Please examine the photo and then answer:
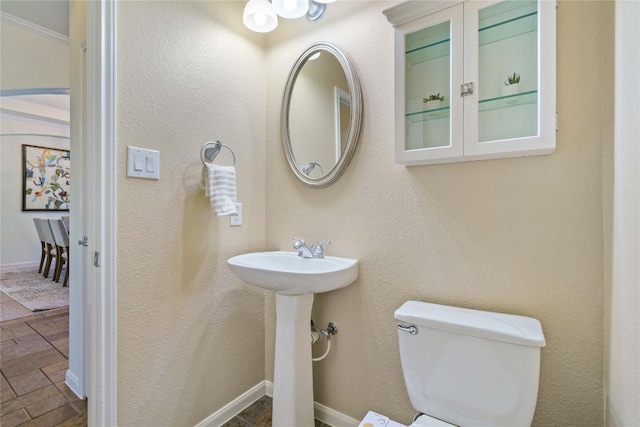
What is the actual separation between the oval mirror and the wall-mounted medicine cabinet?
0.27 meters

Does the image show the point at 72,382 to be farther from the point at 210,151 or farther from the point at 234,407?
the point at 210,151

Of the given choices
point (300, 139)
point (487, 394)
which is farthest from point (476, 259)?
point (300, 139)

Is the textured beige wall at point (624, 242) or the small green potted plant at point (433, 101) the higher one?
the small green potted plant at point (433, 101)

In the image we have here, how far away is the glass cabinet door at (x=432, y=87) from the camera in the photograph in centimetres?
108

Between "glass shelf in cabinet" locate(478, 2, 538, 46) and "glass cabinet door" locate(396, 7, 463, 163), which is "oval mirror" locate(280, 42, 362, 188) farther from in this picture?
"glass shelf in cabinet" locate(478, 2, 538, 46)

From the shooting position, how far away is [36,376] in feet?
6.20

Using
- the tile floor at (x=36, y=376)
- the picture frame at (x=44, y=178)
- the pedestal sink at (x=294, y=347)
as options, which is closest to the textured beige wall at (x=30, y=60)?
the tile floor at (x=36, y=376)

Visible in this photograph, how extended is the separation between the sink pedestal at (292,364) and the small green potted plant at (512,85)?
1095 millimetres

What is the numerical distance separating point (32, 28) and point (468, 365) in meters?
3.32

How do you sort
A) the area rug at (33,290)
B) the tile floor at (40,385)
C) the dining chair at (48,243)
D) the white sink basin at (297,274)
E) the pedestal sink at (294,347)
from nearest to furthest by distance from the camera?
the white sink basin at (297,274) < the pedestal sink at (294,347) < the tile floor at (40,385) < the area rug at (33,290) < the dining chair at (48,243)

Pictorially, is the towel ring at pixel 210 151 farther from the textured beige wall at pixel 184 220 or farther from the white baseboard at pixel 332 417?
the white baseboard at pixel 332 417

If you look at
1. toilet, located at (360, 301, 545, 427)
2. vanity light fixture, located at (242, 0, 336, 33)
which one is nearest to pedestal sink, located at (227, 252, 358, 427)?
toilet, located at (360, 301, 545, 427)

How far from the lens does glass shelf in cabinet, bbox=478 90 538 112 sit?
3.29 feet

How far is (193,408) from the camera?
138cm
